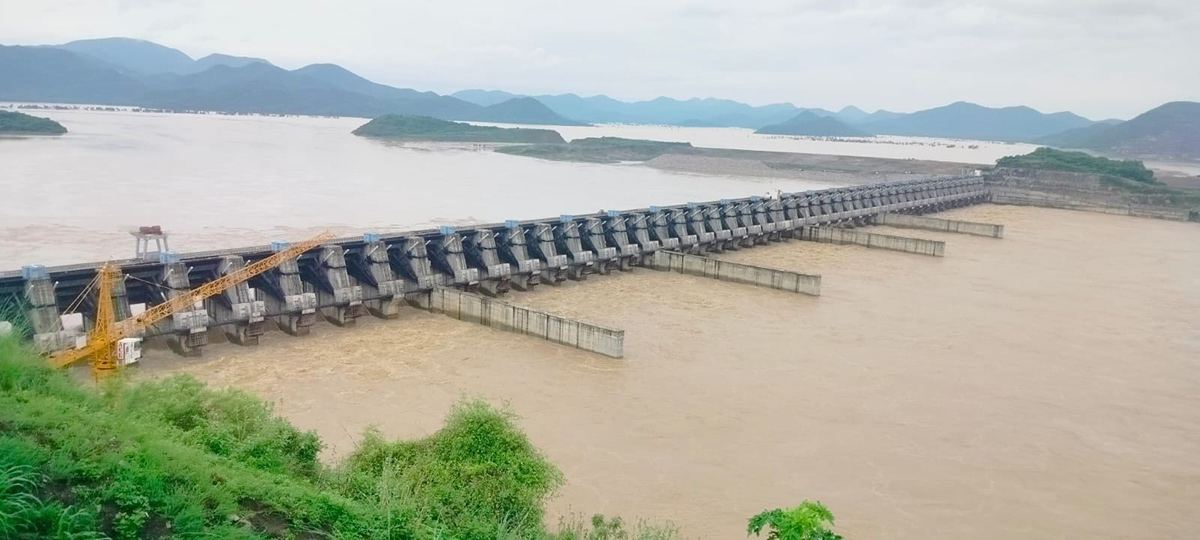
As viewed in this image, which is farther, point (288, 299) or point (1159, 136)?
point (1159, 136)

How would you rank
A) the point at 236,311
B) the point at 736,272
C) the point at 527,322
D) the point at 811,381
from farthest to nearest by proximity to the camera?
the point at 736,272 → the point at 527,322 → the point at 236,311 → the point at 811,381

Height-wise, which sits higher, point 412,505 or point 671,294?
point 412,505

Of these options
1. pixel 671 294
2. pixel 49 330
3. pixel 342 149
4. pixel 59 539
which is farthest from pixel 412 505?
pixel 342 149

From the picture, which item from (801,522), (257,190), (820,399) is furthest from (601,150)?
(801,522)

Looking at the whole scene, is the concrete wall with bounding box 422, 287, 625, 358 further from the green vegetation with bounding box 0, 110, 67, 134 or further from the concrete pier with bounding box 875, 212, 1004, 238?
the green vegetation with bounding box 0, 110, 67, 134

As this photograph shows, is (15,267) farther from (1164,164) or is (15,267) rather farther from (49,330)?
(1164,164)

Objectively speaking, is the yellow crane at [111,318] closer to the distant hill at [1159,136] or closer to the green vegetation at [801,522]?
the green vegetation at [801,522]

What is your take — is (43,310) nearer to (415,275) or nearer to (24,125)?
(415,275)
